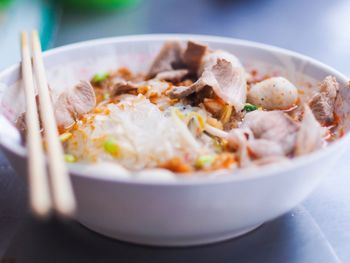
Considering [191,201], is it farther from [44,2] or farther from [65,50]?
[44,2]

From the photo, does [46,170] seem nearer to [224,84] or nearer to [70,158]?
[70,158]

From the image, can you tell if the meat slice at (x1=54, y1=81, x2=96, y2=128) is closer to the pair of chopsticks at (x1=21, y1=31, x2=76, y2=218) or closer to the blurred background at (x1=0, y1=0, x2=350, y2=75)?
the pair of chopsticks at (x1=21, y1=31, x2=76, y2=218)

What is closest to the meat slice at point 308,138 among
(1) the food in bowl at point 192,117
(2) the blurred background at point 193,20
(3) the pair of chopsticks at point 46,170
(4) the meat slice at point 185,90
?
(1) the food in bowl at point 192,117

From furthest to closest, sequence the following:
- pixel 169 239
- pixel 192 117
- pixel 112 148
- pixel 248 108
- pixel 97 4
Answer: pixel 97 4 < pixel 248 108 < pixel 192 117 < pixel 112 148 < pixel 169 239

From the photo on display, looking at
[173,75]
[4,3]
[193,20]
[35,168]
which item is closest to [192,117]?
[173,75]

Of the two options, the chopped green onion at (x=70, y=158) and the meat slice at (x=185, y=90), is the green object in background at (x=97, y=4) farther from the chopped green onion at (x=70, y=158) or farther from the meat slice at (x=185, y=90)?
the chopped green onion at (x=70, y=158)

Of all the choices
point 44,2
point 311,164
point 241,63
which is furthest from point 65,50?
point 44,2
